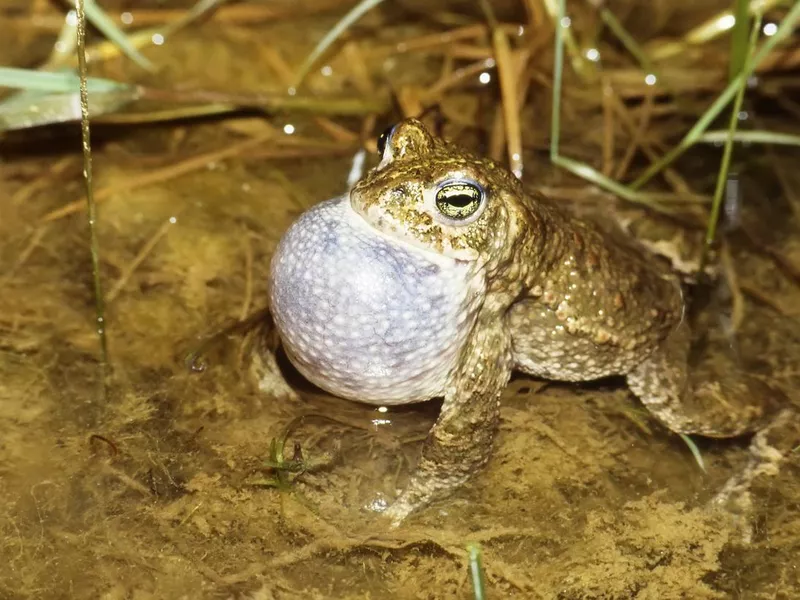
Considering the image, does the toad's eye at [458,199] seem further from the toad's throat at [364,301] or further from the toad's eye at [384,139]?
the toad's eye at [384,139]

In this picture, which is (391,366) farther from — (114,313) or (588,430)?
(114,313)

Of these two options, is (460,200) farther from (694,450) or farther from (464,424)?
(694,450)

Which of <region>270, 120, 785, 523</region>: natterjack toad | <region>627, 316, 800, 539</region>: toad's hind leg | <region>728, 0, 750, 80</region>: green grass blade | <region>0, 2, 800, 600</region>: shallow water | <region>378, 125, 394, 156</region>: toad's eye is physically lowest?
<region>0, 2, 800, 600</region>: shallow water

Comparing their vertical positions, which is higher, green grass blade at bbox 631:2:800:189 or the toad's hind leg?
green grass blade at bbox 631:2:800:189

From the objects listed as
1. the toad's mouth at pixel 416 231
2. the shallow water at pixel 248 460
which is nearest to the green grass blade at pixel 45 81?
the shallow water at pixel 248 460

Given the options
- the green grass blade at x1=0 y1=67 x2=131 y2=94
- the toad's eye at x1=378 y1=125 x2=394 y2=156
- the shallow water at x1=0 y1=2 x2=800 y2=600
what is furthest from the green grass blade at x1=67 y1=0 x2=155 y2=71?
the toad's eye at x1=378 y1=125 x2=394 y2=156

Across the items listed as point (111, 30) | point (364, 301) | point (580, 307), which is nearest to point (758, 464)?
point (580, 307)

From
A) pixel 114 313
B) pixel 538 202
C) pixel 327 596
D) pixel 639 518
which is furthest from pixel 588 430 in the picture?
pixel 114 313

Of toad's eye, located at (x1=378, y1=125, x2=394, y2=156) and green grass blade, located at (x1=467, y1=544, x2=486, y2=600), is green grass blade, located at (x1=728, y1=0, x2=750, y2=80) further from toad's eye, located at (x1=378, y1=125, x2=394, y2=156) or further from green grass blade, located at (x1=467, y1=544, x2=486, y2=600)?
green grass blade, located at (x1=467, y1=544, x2=486, y2=600)
